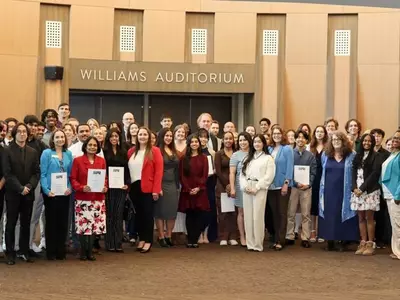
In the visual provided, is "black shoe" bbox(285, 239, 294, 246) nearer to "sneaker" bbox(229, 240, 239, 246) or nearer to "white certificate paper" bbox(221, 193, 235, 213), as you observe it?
"sneaker" bbox(229, 240, 239, 246)

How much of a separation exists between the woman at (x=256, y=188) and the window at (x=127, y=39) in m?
9.46

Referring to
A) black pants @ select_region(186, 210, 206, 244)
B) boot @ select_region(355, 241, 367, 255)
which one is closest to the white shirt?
black pants @ select_region(186, 210, 206, 244)

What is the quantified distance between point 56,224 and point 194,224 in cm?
247

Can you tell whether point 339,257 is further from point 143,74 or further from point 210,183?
point 143,74

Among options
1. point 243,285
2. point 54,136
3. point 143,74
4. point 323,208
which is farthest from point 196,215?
point 143,74

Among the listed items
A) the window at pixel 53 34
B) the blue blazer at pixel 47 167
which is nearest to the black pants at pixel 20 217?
the blue blazer at pixel 47 167

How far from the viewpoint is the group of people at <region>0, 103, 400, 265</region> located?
9.30m

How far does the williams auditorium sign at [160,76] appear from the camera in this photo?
1895 cm

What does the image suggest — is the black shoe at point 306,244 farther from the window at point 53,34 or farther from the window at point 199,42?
the window at point 53,34

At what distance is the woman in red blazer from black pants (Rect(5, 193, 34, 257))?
69.8 inches

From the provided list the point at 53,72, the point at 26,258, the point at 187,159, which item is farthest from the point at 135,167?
the point at 53,72

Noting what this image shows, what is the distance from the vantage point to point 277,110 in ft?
63.8

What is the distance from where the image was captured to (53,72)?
60.8 feet

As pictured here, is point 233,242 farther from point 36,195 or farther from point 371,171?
point 36,195
